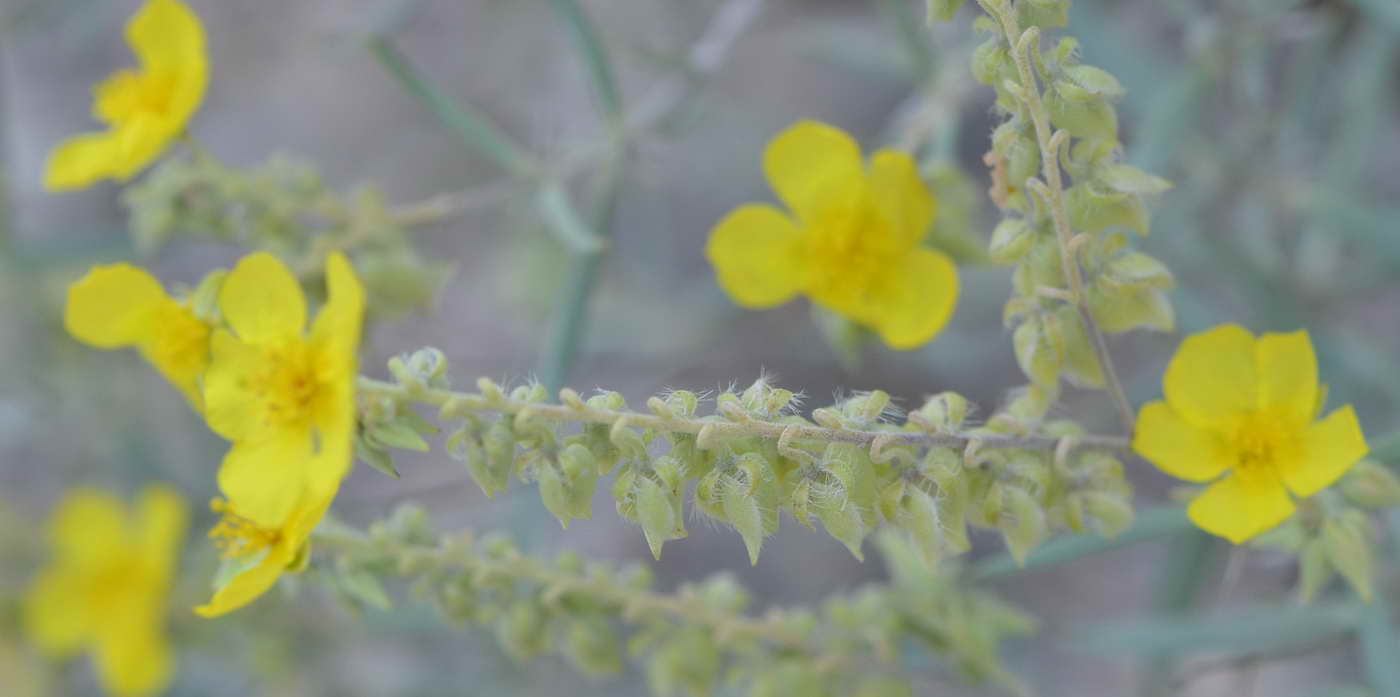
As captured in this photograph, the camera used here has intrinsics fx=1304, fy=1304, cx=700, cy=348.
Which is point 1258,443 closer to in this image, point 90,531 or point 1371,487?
point 1371,487

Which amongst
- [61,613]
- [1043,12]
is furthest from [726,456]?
[61,613]

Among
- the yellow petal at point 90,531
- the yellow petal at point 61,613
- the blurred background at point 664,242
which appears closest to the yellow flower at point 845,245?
the blurred background at point 664,242

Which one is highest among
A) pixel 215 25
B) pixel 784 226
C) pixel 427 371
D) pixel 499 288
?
pixel 784 226

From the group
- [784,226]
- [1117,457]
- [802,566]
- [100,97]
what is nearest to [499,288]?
[802,566]

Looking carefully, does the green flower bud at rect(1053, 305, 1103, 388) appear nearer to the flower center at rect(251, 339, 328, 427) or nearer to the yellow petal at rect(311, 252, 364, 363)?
the yellow petal at rect(311, 252, 364, 363)

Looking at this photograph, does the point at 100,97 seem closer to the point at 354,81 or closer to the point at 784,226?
the point at 784,226

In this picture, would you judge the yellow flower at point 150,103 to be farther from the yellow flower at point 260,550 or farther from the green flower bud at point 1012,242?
the green flower bud at point 1012,242
